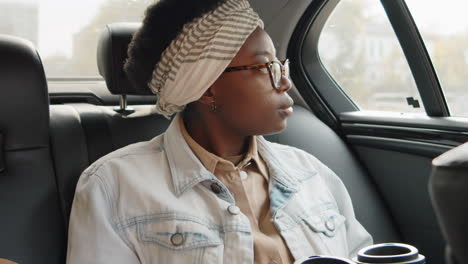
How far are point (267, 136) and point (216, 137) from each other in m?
0.53

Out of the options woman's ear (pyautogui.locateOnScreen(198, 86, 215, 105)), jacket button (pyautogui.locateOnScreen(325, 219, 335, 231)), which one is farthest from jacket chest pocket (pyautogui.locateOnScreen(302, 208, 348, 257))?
woman's ear (pyautogui.locateOnScreen(198, 86, 215, 105))

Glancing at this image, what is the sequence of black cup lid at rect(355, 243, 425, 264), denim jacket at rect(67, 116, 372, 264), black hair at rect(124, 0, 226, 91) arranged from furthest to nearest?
black hair at rect(124, 0, 226, 91), denim jacket at rect(67, 116, 372, 264), black cup lid at rect(355, 243, 425, 264)

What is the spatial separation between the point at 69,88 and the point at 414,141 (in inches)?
50.0

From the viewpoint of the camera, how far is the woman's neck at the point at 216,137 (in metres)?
1.66

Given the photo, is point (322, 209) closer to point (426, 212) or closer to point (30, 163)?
point (426, 212)

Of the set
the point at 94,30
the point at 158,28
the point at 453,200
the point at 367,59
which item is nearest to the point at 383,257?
the point at 453,200

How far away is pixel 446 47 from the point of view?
210cm

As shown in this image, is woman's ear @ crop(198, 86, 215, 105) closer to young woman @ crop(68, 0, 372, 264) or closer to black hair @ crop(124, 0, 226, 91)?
young woman @ crop(68, 0, 372, 264)

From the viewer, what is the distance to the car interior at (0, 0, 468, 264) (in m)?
1.57

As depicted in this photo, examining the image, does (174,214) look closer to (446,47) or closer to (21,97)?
(21,97)

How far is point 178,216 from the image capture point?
144 centimetres

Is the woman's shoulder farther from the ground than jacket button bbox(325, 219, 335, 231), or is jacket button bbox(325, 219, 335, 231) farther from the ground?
the woman's shoulder

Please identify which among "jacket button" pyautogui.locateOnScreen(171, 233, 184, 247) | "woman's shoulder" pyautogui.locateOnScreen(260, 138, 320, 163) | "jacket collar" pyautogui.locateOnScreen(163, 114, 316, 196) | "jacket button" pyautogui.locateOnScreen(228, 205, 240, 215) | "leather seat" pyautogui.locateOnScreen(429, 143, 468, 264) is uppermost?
"leather seat" pyautogui.locateOnScreen(429, 143, 468, 264)

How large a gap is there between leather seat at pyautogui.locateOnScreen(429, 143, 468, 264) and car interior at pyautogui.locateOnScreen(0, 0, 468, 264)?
0.65 meters
